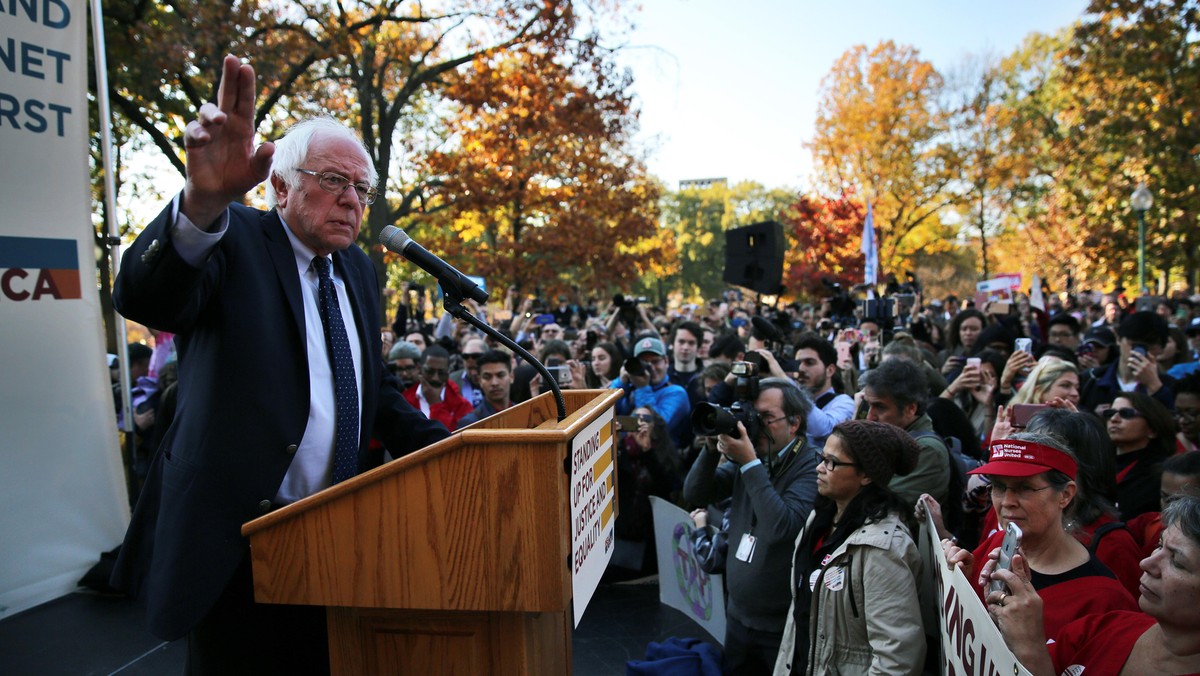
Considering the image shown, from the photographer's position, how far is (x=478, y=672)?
5.94 ft

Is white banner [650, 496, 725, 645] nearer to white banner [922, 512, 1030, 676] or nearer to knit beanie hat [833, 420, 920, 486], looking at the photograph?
knit beanie hat [833, 420, 920, 486]

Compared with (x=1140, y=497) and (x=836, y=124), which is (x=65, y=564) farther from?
(x=836, y=124)

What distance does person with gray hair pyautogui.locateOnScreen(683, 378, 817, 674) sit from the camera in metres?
3.66

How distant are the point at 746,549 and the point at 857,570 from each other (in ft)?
3.05

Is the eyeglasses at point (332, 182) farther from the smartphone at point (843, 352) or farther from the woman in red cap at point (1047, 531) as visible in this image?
the smartphone at point (843, 352)

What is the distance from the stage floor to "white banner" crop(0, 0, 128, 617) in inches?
6.1

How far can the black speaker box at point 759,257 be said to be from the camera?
33.4 ft

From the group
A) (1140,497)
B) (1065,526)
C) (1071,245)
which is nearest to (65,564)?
(1065,526)

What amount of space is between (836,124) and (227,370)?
109 feet

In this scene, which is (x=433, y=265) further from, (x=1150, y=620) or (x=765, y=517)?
(x=765, y=517)

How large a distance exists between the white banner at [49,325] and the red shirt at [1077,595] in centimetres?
491

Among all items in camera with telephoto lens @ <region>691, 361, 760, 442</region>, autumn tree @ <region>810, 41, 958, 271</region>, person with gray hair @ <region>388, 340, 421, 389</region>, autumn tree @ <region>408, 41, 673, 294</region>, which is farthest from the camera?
autumn tree @ <region>810, 41, 958, 271</region>

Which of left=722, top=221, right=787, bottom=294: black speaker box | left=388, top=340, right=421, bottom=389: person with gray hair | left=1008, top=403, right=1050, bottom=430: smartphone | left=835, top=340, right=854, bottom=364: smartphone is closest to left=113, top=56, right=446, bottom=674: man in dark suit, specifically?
left=1008, top=403, right=1050, bottom=430: smartphone

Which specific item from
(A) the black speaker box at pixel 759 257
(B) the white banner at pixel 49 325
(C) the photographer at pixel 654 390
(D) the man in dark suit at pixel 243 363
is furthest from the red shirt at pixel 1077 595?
(A) the black speaker box at pixel 759 257
